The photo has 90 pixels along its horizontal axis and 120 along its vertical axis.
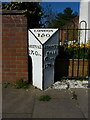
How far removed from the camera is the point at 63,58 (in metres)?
5.14

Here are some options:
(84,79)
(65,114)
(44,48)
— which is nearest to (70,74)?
(84,79)

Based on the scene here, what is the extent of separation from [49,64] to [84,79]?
3.69 ft

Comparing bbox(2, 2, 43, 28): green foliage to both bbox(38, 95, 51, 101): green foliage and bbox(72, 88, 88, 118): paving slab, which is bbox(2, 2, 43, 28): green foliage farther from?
bbox(72, 88, 88, 118): paving slab

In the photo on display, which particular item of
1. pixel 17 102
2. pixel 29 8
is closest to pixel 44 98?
pixel 17 102

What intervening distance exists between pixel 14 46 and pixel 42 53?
2.30 feet

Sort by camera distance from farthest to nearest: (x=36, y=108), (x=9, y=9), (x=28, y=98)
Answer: (x=9, y=9)
(x=28, y=98)
(x=36, y=108)

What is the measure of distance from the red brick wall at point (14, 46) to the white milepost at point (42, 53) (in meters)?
0.20

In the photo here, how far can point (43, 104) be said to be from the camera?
3.64 m

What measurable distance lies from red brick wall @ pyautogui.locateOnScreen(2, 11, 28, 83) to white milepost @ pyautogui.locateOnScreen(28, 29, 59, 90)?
0.65 feet

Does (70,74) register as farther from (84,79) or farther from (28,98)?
(28,98)

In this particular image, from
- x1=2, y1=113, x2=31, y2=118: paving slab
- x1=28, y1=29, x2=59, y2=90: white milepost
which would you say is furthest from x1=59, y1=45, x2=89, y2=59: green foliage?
x1=2, y1=113, x2=31, y2=118: paving slab

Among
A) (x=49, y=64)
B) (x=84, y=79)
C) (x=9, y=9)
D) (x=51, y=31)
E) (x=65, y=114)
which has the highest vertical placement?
(x=9, y=9)

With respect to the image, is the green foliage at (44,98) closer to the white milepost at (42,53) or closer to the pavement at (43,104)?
the pavement at (43,104)

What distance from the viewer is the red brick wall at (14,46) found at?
438 cm
